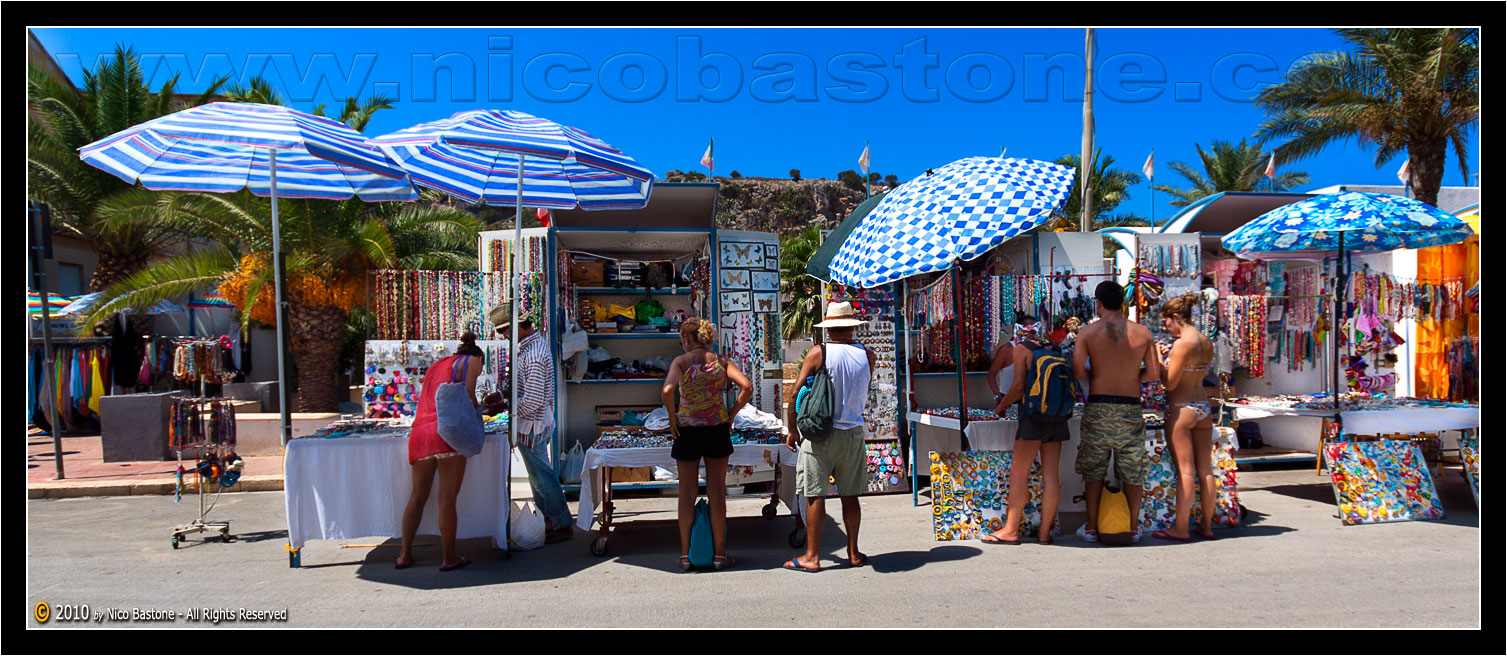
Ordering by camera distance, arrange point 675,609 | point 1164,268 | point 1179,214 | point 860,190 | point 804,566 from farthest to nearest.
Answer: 1. point 860,190
2. point 1179,214
3. point 1164,268
4. point 804,566
5. point 675,609

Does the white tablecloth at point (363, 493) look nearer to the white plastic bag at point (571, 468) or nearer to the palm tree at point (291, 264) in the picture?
the white plastic bag at point (571, 468)

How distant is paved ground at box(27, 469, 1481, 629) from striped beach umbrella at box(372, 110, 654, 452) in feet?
4.42

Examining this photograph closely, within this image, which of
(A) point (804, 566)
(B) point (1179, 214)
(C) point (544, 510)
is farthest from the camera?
(B) point (1179, 214)

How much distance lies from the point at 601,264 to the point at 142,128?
3.96m

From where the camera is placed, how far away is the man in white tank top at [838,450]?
570 cm

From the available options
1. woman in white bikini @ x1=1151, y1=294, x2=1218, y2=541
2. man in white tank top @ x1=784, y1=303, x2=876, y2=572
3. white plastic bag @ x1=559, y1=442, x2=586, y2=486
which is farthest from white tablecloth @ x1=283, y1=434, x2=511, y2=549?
woman in white bikini @ x1=1151, y1=294, x2=1218, y2=541

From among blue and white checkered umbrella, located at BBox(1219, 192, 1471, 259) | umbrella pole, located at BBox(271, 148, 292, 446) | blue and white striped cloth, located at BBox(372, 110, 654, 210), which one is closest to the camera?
blue and white striped cloth, located at BBox(372, 110, 654, 210)

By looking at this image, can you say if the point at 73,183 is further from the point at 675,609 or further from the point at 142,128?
the point at 675,609

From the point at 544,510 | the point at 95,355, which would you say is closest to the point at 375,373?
the point at 544,510

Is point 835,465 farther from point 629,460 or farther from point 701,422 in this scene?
point 629,460

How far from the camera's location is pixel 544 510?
6.84 metres

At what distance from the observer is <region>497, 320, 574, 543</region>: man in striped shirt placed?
6633 mm

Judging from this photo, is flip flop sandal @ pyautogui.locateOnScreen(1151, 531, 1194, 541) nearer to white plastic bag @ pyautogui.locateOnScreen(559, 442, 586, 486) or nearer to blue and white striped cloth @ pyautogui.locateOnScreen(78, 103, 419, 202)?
white plastic bag @ pyautogui.locateOnScreen(559, 442, 586, 486)

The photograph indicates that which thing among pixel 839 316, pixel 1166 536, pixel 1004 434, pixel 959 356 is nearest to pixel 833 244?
pixel 959 356
